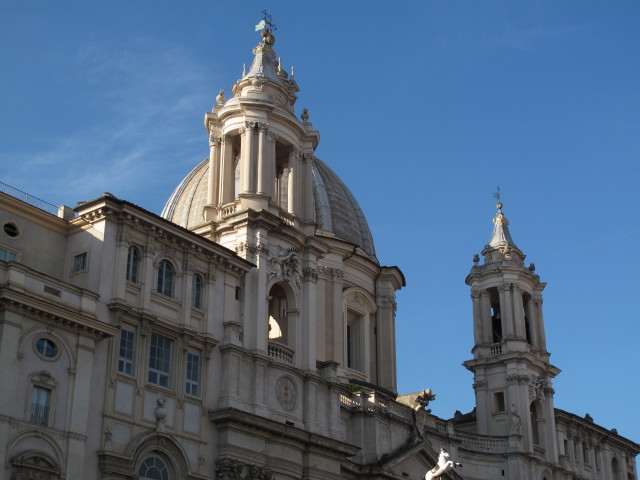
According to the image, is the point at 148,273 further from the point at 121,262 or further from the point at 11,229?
the point at 11,229

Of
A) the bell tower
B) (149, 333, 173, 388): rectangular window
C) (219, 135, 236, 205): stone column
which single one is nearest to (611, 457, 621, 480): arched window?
the bell tower

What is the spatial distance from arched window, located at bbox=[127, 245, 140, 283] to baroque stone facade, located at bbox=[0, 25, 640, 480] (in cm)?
5

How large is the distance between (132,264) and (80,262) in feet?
6.36

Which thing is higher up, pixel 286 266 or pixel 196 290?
pixel 286 266

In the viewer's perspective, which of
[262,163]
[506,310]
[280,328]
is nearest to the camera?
[262,163]

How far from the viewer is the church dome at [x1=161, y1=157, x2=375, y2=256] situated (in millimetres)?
61625

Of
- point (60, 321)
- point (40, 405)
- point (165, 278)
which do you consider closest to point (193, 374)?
point (165, 278)

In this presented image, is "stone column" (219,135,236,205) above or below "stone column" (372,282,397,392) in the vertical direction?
above

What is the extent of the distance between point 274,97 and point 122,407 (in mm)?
20754

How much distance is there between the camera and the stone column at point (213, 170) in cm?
4975

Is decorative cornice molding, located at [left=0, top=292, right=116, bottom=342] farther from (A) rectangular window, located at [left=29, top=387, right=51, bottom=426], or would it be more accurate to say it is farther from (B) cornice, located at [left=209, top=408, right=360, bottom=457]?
(B) cornice, located at [left=209, top=408, right=360, bottom=457]

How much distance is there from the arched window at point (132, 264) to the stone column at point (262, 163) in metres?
9.48

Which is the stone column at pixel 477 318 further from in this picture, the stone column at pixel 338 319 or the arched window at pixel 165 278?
the arched window at pixel 165 278

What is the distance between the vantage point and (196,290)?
137ft
